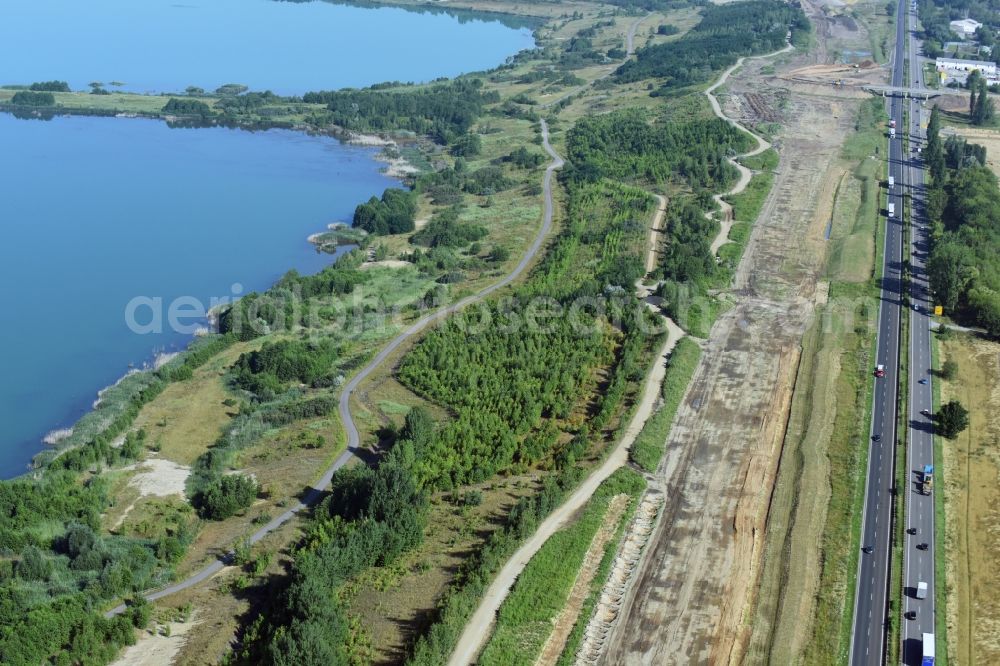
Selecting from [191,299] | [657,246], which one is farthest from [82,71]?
[657,246]

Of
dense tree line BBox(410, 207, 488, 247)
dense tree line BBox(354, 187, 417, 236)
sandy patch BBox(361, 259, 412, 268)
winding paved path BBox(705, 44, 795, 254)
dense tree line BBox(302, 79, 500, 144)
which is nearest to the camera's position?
sandy patch BBox(361, 259, 412, 268)

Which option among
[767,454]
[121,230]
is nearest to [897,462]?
[767,454]

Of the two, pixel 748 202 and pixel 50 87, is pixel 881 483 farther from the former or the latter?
pixel 50 87

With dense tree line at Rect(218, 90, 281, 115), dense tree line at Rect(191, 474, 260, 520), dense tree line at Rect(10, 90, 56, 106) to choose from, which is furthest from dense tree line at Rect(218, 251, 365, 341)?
dense tree line at Rect(10, 90, 56, 106)

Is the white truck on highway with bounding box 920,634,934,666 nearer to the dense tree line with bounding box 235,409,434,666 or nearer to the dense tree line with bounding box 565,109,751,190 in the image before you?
the dense tree line with bounding box 235,409,434,666

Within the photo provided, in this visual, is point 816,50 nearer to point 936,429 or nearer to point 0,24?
point 936,429

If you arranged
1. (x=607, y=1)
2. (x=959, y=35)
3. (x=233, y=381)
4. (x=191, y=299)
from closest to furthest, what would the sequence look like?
(x=233, y=381)
(x=191, y=299)
(x=959, y=35)
(x=607, y=1)

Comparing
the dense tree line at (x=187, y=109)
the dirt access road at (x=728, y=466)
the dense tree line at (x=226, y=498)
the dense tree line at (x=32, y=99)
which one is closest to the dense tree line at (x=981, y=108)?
the dirt access road at (x=728, y=466)
